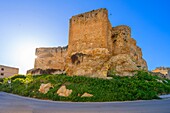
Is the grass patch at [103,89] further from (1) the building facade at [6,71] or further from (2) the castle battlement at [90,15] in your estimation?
(1) the building facade at [6,71]

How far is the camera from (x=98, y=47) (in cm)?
2314

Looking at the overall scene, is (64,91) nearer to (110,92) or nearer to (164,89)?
(110,92)

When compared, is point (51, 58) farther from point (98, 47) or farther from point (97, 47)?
point (98, 47)

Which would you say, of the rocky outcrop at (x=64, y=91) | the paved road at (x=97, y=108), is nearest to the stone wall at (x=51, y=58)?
the rocky outcrop at (x=64, y=91)

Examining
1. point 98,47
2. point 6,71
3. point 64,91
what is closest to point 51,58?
point 98,47

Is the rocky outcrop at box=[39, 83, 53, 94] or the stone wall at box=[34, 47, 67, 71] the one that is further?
the stone wall at box=[34, 47, 67, 71]

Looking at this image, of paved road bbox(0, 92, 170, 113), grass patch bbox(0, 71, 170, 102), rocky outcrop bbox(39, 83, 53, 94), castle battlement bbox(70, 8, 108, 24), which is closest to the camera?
paved road bbox(0, 92, 170, 113)

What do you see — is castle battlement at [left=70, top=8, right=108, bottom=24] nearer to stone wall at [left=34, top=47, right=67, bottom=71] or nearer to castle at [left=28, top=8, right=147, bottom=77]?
castle at [left=28, top=8, right=147, bottom=77]

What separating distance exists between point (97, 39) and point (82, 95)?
1010 centimetres

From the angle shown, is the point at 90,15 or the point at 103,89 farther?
the point at 90,15

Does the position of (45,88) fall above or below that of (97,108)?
above

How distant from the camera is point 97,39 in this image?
23516 mm

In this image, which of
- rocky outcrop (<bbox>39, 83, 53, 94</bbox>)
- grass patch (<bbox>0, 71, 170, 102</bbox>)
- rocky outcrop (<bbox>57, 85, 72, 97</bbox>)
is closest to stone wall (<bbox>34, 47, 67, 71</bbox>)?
grass patch (<bbox>0, 71, 170, 102</bbox>)

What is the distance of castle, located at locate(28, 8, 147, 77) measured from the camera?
74.4 ft
